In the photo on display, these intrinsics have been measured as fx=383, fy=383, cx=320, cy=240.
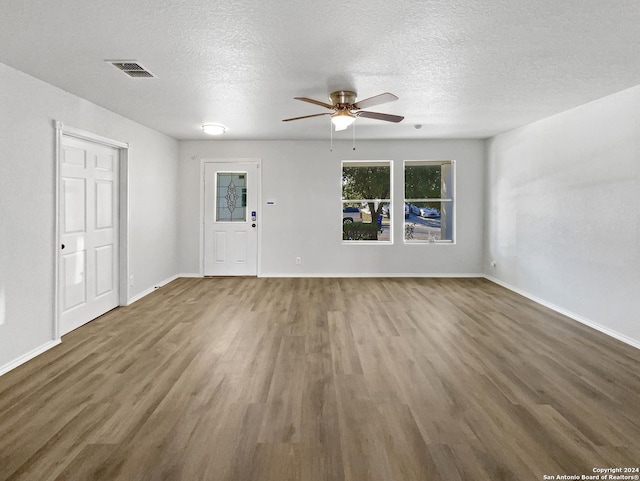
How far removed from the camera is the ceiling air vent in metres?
3.16

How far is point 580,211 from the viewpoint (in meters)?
4.49

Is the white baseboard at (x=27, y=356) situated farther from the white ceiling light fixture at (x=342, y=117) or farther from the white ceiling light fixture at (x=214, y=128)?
the white ceiling light fixture at (x=342, y=117)

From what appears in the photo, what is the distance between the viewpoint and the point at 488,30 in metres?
2.59

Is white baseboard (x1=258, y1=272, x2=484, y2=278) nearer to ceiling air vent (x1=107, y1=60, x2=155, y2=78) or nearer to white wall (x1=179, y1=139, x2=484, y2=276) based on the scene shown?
white wall (x1=179, y1=139, x2=484, y2=276)

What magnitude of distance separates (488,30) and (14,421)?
392cm

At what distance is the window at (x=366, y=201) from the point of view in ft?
23.8

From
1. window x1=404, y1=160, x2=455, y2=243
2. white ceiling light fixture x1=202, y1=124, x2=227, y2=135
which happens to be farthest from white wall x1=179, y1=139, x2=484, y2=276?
white ceiling light fixture x1=202, y1=124, x2=227, y2=135

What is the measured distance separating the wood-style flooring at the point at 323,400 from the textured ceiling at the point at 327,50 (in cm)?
248

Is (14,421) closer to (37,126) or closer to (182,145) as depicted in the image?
(37,126)

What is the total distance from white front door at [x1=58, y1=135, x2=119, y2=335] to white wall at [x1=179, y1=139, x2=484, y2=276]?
7.22 ft

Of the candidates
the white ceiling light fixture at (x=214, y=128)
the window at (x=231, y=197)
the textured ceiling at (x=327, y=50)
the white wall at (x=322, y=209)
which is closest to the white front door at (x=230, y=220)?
the window at (x=231, y=197)

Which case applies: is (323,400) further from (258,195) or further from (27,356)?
(258,195)

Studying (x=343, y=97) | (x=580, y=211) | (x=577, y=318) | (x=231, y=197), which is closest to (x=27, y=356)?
(x=343, y=97)

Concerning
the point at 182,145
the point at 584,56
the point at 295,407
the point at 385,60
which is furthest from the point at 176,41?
the point at 182,145
